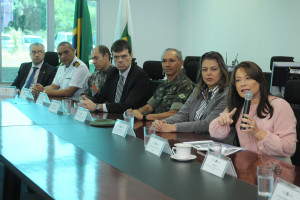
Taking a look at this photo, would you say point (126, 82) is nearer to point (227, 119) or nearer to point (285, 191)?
point (227, 119)

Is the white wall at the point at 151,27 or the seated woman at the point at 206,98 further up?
the white wall at the point at 151,27

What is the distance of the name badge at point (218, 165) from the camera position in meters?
1.60

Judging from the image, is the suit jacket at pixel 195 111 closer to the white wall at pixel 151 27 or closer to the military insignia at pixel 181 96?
the military insignia at pixel 181 96

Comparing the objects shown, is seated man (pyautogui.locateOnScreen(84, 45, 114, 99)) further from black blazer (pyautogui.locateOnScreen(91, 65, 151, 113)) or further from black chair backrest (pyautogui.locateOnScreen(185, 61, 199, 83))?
black chair backrest (pyautogui.locateOnScreen(185, 61, 199, 83))

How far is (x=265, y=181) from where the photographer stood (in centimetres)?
139

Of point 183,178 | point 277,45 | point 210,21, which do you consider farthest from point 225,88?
point 210,21

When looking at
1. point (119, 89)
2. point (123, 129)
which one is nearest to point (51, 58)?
point (119, 89)

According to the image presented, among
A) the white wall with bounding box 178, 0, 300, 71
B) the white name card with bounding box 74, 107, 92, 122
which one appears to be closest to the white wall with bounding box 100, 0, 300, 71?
the white wall with bounding box 178, 0, 300, 71

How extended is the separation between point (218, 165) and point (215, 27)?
22.5 ft

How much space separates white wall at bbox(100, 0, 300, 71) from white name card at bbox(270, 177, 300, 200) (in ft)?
18.5

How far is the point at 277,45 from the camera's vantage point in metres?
6.85

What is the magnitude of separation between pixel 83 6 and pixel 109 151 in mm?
5212

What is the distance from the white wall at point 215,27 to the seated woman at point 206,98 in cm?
411

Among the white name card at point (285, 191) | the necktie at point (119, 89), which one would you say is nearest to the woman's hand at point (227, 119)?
the white name card at point (285, 191)
